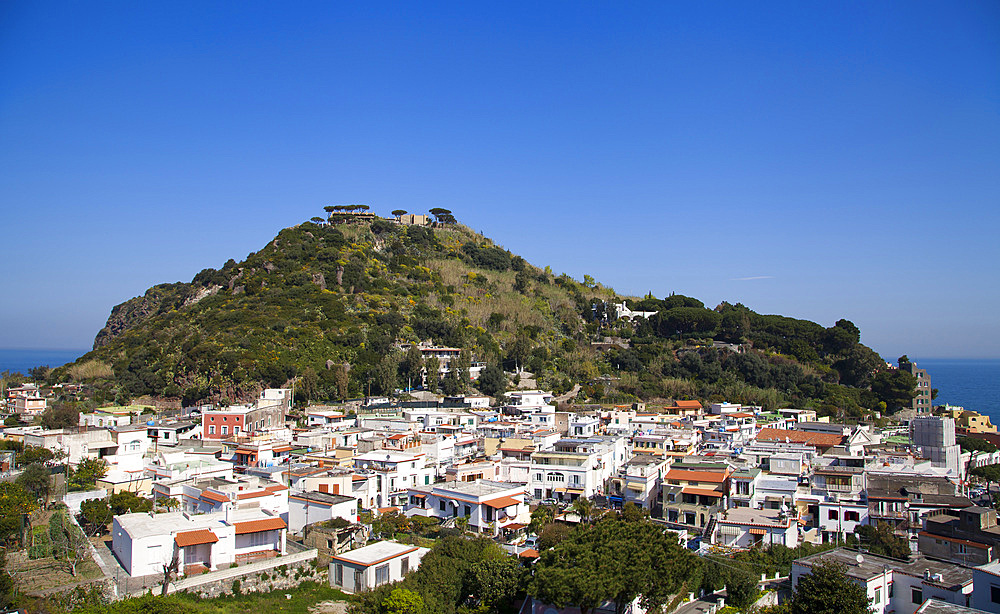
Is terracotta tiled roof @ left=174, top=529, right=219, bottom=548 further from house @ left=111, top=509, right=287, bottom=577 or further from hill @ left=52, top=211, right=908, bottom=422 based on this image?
hill @ left=52, top=211, right=908, bottom=422

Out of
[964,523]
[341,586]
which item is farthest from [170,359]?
[964,523]

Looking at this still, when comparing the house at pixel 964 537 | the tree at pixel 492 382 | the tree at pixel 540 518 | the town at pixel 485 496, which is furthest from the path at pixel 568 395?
the house at pixel 964 537

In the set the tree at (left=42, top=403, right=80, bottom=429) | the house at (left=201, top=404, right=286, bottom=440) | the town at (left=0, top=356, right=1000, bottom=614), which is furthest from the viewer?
the tree at (left=42, top=403, right=80, bottom=429)

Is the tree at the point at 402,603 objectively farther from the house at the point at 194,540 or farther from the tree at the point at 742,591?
the tree at the point at 742,591

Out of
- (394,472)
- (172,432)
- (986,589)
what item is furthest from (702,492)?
(172,432)

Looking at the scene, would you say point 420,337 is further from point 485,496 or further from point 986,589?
point 986,589

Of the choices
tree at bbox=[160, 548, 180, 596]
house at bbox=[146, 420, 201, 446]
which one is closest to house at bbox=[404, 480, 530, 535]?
tree at bbox=[160, 548, 180, 596]

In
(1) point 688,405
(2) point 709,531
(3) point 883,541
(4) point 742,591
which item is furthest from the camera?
(1) point 688,405
